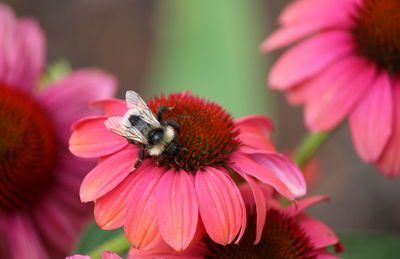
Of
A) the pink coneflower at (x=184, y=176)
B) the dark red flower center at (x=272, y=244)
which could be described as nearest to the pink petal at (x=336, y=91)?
the pink coneflower at (x=184, y=176)

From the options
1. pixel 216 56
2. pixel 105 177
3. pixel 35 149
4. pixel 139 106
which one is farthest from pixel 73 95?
pixel 216 56

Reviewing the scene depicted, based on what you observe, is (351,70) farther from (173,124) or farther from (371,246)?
(173,124)

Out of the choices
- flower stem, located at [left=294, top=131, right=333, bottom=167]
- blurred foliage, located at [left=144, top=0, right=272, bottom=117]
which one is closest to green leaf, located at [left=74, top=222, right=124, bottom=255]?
flower stem, located at [left=294, top=131, right=333, bottom=167]

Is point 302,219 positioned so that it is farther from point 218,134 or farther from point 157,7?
point 157,7

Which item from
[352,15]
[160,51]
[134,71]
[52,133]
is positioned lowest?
[134,71]

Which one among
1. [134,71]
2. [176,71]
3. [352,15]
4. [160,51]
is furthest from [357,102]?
[134,71]

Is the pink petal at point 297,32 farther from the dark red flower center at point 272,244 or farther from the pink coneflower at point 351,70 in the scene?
the dark red flower center at point 272,244
